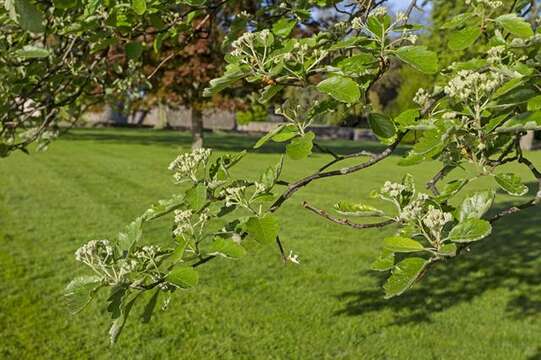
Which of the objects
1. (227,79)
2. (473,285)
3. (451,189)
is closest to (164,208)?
(227,79)

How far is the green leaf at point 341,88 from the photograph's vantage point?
5.19 ft

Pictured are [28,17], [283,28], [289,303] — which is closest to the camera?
[28,17]

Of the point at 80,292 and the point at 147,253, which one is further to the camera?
the point at 147,253

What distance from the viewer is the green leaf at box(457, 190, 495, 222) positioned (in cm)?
163

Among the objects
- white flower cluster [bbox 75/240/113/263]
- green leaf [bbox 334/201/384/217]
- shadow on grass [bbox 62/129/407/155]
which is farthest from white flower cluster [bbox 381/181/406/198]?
shadow on grass [bbox 62/129/407/155]

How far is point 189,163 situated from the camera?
6.07ft

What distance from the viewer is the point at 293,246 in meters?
8.88

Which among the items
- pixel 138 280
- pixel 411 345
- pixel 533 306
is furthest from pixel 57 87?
pixel 533 306

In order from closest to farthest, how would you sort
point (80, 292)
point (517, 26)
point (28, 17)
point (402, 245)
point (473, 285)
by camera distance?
point (28, 17) < point (402, 245) < point (80, 292) < point (517, 26) < point (473, 285)

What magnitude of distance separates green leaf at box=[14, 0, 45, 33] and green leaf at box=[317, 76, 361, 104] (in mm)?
757

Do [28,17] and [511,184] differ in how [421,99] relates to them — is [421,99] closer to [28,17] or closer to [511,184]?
[511,184]

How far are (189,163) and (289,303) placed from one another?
15.7ft

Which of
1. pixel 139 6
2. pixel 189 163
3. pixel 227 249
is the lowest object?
pixel 227 249

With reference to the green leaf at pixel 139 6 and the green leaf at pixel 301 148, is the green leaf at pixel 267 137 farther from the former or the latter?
the green leaf at pixel 139 6
